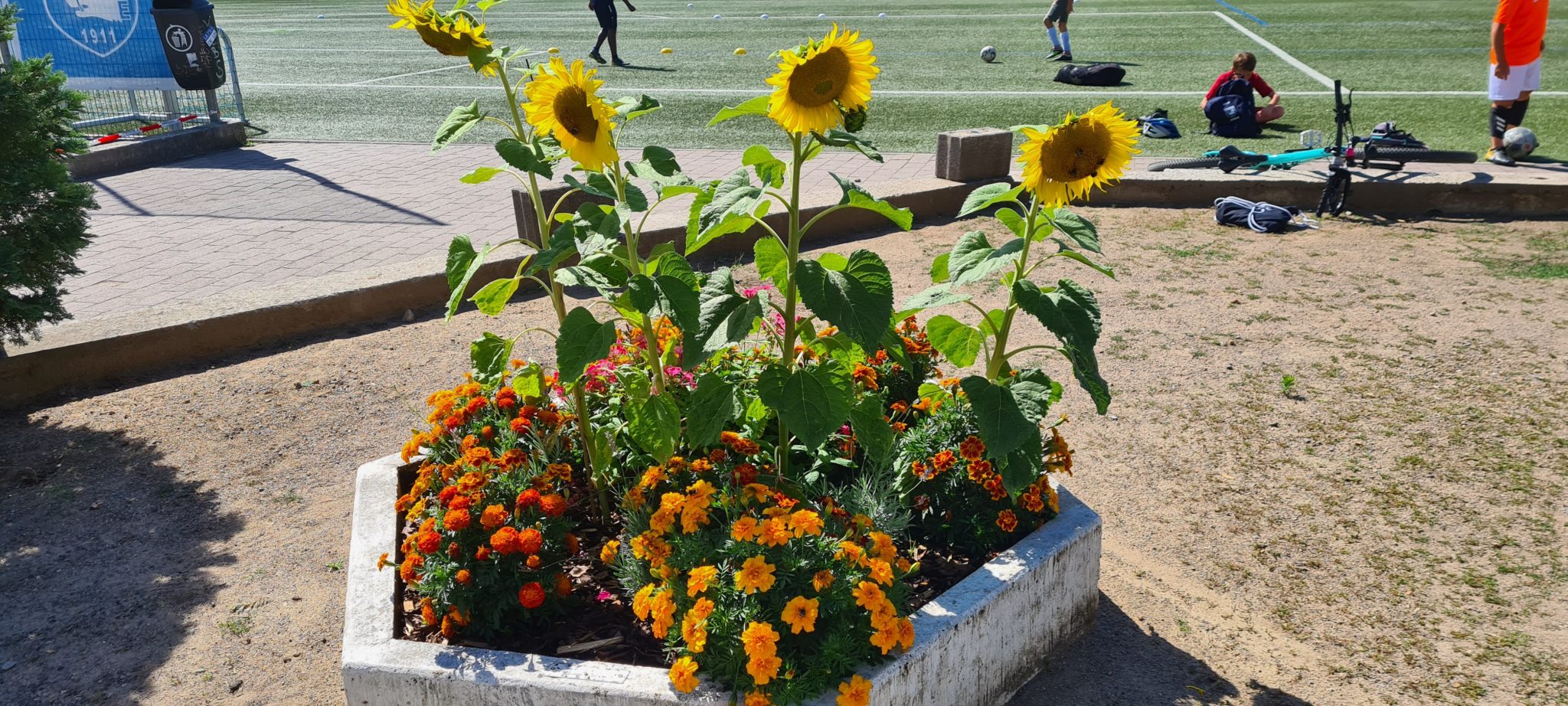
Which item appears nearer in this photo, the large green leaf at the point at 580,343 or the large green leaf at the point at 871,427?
the large green leaf at the point at 580,343

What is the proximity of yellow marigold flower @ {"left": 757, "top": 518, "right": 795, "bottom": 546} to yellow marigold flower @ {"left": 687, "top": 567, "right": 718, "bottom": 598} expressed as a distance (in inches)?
6.1

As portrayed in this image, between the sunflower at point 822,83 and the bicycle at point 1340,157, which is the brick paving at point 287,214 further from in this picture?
the sunflower at point 822,83

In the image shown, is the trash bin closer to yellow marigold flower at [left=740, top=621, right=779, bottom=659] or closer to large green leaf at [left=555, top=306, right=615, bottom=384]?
large green leaf at [left=555, top=306, right=615, bottom=384]

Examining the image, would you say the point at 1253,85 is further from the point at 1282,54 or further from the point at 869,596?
the point at 869,596

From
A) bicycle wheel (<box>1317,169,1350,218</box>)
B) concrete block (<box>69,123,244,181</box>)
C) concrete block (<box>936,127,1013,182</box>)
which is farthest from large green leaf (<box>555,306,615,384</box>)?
concrete block (<box>69,123,244,181</box>)

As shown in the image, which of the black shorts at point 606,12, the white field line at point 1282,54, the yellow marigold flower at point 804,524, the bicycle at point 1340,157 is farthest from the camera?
the black shorts at point 606,12

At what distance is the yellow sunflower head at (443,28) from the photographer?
9.18ft

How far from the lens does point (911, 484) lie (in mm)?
3463

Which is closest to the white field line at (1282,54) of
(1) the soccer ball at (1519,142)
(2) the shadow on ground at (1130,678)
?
(1) the soccer ball at (1519,142)

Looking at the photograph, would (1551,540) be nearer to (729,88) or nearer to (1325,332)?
(1325,332)

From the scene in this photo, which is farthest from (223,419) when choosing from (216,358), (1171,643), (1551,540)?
(1551,540)

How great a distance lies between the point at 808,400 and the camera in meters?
2.92

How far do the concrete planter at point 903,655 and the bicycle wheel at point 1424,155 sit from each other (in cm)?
682

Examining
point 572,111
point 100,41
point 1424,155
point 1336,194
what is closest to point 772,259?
point 572,111
